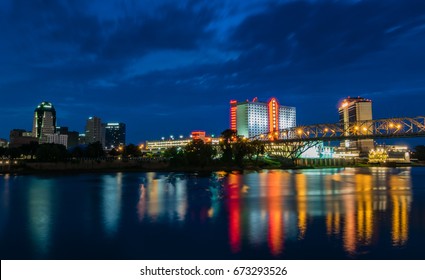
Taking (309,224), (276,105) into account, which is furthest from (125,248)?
(276,105)

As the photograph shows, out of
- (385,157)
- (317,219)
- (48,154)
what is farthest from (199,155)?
(385,157)

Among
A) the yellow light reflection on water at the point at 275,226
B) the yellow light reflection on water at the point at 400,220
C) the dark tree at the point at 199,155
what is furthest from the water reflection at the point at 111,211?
Result: the dark tree at the point at 199,155

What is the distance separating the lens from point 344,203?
24047 millimetres

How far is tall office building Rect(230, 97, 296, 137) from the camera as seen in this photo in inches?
7313

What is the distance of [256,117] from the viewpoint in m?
188

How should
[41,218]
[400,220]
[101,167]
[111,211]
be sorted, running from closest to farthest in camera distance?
1. [400,220]
2. [41,218]
3. [111,211]
4. [101,167]

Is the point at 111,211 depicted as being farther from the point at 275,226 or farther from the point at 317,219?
the point at 317,219

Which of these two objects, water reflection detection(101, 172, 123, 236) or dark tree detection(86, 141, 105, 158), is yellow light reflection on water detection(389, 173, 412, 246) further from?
dark tree detection(86, 141, 105, 158)

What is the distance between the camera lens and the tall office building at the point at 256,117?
186 m

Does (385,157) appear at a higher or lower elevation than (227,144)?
lower

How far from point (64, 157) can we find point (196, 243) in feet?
222

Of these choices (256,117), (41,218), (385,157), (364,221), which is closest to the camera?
(364,221)

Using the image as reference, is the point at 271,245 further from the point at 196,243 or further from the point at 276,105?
the point at 276,105

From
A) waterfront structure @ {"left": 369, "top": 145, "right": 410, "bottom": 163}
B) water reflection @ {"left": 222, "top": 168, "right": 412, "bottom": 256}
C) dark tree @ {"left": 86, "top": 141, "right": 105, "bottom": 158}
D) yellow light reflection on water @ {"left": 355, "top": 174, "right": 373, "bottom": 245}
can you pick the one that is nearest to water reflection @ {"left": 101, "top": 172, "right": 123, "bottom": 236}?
water reflection @ {"left": 222, "top": 168, "right": 412, "bottom": 256}
